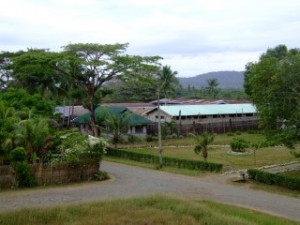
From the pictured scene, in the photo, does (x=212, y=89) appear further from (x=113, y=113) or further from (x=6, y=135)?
(x=6, y=135)

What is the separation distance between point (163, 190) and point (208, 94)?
78576 millimetres

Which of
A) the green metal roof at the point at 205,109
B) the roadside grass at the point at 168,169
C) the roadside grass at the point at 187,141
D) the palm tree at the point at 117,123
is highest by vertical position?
the green metal roof at the point at 205,109

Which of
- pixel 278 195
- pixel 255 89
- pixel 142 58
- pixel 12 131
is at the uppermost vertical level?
pixel 142 58

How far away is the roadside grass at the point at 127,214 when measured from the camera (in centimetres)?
1385

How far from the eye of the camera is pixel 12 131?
2700cm

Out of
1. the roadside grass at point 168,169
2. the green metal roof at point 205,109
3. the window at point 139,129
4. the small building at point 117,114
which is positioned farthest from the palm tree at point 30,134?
the green metal roof at point 205,109

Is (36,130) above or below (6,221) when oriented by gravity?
above

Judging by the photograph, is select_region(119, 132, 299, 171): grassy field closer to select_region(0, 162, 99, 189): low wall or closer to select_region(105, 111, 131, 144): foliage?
select_region(105, 111, 131, 144): foliage

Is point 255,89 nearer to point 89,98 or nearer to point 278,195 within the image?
point 278,195

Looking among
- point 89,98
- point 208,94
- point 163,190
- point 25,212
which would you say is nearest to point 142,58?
point 89,98

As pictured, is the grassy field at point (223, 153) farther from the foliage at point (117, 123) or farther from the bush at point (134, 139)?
the foliage at point (117, 123)

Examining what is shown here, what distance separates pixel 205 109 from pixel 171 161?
28259 mm

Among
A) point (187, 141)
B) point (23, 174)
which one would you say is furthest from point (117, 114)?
point (23, 174)

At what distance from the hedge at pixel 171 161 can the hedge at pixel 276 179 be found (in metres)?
3.44
